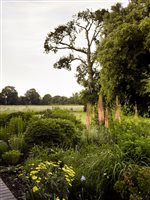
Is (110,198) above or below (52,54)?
below

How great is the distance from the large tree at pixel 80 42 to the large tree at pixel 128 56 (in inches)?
246

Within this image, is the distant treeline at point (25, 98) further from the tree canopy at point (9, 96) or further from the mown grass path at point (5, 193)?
the mown grass path at point (5, 193)

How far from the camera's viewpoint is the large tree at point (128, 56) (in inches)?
750

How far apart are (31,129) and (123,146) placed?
136 inches

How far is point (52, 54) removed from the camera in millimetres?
29141

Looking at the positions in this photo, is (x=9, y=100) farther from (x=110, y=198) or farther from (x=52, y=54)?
(x=110, y=198)

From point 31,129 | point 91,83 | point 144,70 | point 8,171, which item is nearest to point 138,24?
point 144,70

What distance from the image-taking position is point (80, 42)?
96.9 ft

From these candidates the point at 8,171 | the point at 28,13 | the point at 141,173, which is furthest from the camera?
the point at 28,13

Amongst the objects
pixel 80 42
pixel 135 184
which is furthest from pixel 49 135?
pixel 80 42

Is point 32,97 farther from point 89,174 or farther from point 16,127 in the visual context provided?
point 89,174

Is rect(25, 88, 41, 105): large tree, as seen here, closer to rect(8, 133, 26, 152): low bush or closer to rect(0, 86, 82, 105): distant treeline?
rect(0, 86, 82, 105): distant treeline

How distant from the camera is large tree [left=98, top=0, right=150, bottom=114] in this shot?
19062 millimetres

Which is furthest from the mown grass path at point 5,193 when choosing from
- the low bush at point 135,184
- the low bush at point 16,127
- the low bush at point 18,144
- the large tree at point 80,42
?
the large tree at point 80,42
